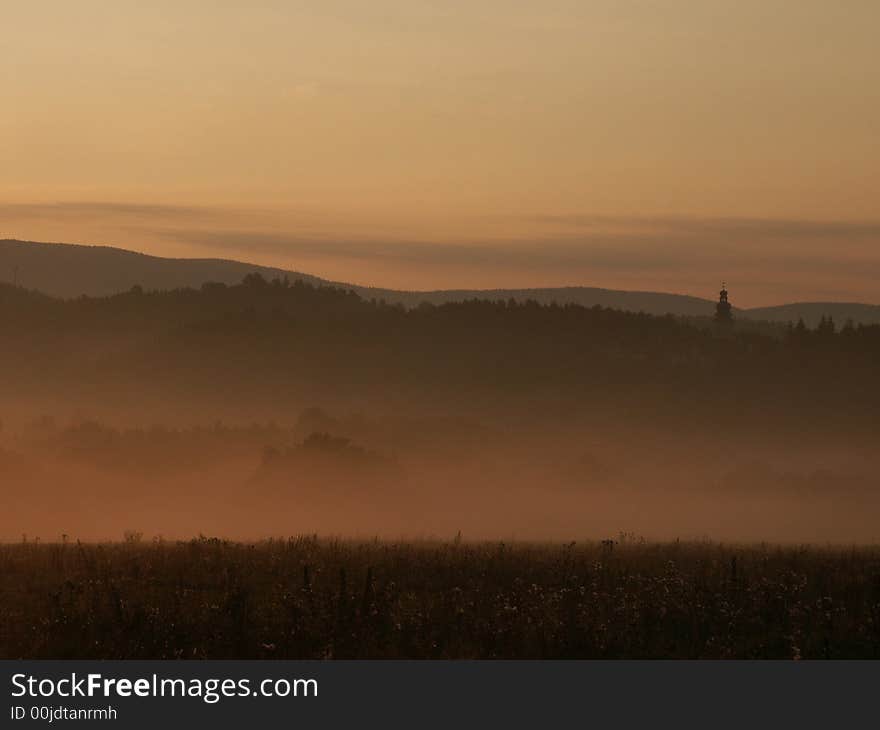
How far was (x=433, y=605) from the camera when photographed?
2220cm

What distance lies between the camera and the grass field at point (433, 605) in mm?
20328

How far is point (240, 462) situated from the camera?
167625 mm

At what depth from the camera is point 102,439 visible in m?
168

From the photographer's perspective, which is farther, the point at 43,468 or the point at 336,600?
the point at 43,468

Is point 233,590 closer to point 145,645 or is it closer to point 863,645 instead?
point 145,645

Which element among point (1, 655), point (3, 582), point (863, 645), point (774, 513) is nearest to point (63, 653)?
point (1, 655)

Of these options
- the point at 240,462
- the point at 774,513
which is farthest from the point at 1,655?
the point at 240,462

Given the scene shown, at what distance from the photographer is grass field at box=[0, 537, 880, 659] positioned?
20.3 m

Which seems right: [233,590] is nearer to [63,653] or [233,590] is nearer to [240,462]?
[63,653]

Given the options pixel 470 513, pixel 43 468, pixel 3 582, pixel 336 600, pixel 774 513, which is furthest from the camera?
pixel 43 468

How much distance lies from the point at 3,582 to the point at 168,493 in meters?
129
